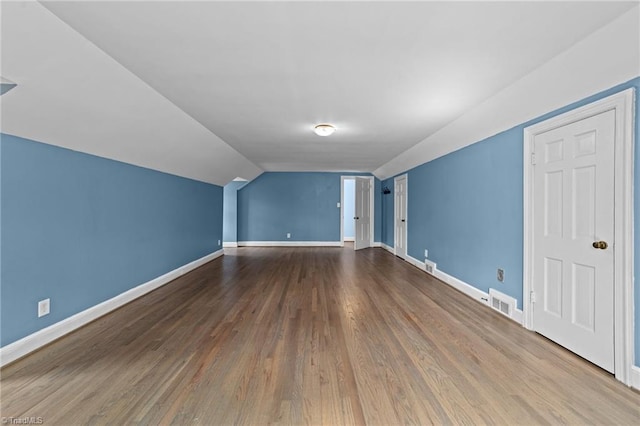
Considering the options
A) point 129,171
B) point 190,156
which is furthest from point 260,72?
point 190,156

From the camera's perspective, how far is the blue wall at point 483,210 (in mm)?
2994

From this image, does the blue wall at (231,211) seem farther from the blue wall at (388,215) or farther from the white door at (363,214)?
the blue wall at (388,215)

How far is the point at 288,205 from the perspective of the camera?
877 centimetres

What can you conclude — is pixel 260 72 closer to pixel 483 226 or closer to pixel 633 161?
pixel 633 161

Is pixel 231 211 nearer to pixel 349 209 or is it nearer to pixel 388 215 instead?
pixel 349 209

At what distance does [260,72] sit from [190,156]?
2.65 meters

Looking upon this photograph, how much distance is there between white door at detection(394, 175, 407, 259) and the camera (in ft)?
22.0

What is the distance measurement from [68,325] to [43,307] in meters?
0.34

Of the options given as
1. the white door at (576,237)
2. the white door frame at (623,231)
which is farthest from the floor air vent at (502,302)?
the white door frame at (623,231)

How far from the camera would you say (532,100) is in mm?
2604

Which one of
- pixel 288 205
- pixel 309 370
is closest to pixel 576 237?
pixel 309 370

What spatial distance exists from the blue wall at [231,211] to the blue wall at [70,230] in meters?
4.08

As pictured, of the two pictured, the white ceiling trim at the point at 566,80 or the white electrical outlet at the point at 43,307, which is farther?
the white electrical outlet at the point at 43,307

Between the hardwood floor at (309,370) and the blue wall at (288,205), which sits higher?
the blue wall at (288,205)
